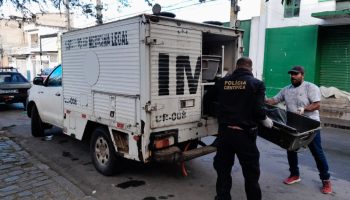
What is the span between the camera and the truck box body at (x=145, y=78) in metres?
4.30

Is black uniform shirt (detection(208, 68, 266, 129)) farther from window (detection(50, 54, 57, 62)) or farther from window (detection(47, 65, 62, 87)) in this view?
window (detection(50, 54, 57, 62))

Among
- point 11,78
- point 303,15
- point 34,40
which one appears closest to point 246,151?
point 303,15

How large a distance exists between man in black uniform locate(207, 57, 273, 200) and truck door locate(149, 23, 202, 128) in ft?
2.95

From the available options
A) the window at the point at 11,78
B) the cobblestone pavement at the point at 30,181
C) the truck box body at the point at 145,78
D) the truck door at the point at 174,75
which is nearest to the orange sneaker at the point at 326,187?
the truck box body at the point at 145,78

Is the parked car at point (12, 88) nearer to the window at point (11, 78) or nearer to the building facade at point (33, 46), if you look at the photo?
the window at point (11, 78)

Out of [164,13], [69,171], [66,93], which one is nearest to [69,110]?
[66,93]

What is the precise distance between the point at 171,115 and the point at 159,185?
1112mm

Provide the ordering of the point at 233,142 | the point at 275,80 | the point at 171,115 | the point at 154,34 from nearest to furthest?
the point at 233,142 < the point at 154,34 < the point at 171,115 < the point at 275,80

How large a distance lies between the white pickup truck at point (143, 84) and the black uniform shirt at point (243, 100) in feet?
3.18

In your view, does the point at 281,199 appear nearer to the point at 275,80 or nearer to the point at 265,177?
the point at 265,177

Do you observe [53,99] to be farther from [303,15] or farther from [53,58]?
[53,58]

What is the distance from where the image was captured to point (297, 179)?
500 centimetres

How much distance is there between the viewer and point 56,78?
6.99 m

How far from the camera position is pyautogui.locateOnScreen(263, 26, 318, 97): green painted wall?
1366cm
